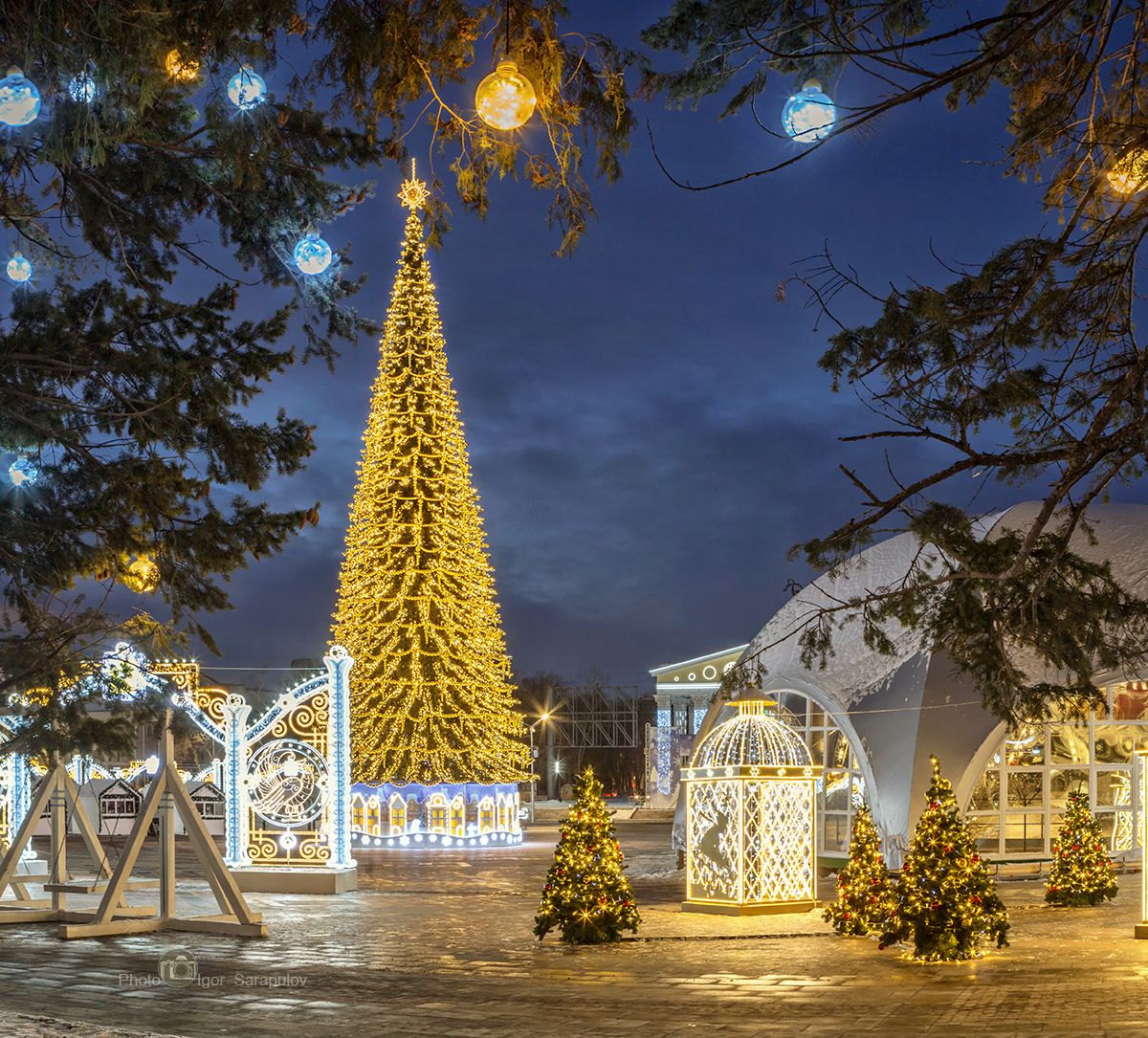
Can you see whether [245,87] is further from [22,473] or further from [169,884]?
[169,884]

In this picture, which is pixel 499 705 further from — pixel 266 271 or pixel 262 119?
pixel 262 119

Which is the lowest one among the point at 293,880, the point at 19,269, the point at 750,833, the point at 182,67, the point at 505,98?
the point at 293,880

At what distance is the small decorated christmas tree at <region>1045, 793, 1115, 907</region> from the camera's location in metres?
14.4

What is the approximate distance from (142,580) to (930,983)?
5768mm

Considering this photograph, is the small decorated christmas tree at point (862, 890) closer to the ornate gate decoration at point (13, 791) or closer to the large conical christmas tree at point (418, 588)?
the ornate gate decoration at point (13, 791)

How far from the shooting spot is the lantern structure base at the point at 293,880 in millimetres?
16625

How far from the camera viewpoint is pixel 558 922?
38.7 feet

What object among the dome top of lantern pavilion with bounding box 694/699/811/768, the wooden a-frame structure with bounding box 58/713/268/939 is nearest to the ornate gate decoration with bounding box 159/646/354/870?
the wooden a-frame structure with bounding box 58/713/268/939

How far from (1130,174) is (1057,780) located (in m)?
14.0

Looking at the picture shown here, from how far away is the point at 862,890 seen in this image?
1209 cm

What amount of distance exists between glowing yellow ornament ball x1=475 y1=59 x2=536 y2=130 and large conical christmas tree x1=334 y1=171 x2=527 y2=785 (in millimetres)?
21451

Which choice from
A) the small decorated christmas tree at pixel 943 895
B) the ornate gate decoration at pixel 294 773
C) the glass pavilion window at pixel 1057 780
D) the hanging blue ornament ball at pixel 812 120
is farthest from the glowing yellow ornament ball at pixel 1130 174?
the glass pavilion window at pixel 1057 780

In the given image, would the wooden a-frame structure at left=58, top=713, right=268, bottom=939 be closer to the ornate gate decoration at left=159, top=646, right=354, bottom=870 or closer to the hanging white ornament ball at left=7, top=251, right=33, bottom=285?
the ornate gate decoration at left=159, top=646, right=354, bottom=870

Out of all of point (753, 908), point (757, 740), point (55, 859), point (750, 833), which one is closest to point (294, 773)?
point (55, 859)
